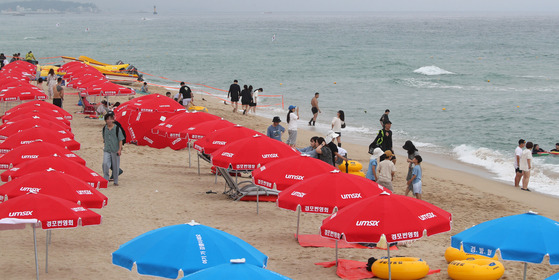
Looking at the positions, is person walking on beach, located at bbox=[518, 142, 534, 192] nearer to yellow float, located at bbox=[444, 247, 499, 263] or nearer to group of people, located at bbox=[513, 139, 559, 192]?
group of people, located at bbox=[513, 139, 559, 192]

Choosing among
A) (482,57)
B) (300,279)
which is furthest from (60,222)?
(482,57)

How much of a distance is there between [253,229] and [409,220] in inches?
163

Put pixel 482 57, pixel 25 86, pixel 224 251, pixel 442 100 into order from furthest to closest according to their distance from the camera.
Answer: pixel 482 57, pixel 442 100, pixel 25 86, pixel 224 251

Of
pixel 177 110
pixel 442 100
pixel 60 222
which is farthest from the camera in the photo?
pixel 442 100

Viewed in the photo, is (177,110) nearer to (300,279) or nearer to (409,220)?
(300,279)

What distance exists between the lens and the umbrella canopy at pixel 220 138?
43.5 feet

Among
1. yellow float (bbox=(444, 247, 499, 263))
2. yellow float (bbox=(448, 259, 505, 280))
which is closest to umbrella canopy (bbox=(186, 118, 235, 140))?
yellow float (bbox=(444, 247, 499, 263))

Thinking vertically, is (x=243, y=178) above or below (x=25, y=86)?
below

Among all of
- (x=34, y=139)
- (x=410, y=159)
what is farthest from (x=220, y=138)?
(x=410, y=159)

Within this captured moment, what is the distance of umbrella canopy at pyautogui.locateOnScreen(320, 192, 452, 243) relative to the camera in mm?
7734

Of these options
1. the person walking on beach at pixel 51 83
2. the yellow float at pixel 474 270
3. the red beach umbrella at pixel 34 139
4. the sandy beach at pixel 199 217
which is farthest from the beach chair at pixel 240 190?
the person walking on beach at pixel 51 83

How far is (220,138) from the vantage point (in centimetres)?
1339

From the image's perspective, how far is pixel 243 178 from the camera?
15.8 metres

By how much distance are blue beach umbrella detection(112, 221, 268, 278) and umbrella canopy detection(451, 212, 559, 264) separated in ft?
8.72
